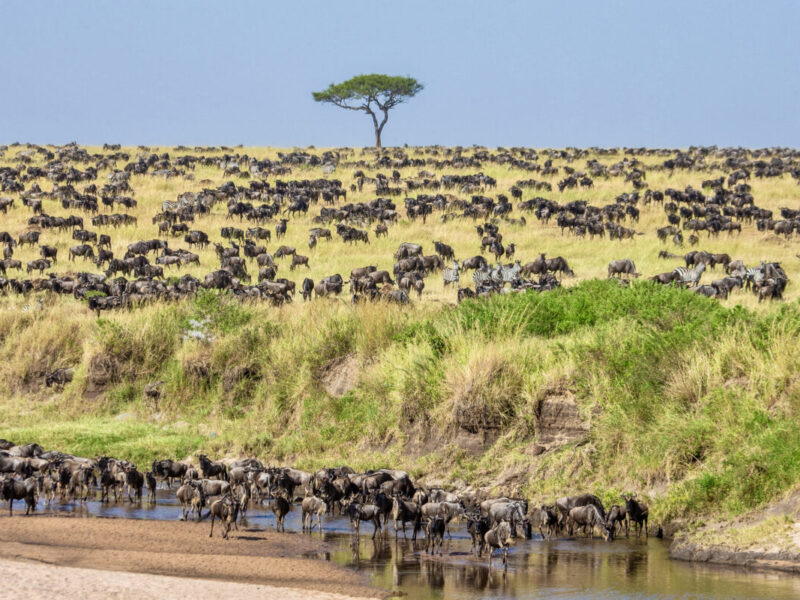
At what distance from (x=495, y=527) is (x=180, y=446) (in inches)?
375

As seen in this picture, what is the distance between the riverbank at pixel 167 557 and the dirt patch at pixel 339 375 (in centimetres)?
650

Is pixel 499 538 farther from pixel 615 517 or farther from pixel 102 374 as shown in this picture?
pixel 102 374

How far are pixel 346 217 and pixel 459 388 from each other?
31.4 metres

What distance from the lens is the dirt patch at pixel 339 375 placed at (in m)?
21.8

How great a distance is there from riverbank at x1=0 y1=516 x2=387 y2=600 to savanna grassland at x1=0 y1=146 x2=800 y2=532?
15.7 feet

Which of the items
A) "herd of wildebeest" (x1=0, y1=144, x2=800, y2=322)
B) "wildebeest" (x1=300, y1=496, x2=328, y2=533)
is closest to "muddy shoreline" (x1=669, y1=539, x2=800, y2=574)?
"wildebeest" (x1=300, y1=496, x2=328, y2=533)

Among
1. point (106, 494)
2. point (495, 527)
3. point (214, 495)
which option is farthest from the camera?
point (106, 494)

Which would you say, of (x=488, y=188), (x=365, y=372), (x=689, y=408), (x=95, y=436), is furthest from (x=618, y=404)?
(x=488, y=188)

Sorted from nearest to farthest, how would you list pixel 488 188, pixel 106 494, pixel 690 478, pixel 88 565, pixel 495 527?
1. pixel 88 565
2. pixel 495 527
3. pixel 690 478
4. pixel 106 494
5. pixel 488 188

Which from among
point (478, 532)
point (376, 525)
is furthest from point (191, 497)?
point (478, 532)

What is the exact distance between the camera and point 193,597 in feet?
35.9

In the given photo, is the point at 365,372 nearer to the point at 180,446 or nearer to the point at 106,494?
the point at 180,446

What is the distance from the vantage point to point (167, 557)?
43.8 feet

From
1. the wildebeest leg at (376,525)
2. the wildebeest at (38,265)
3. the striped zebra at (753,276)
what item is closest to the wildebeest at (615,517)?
the wildebeest leg at (376,525)
